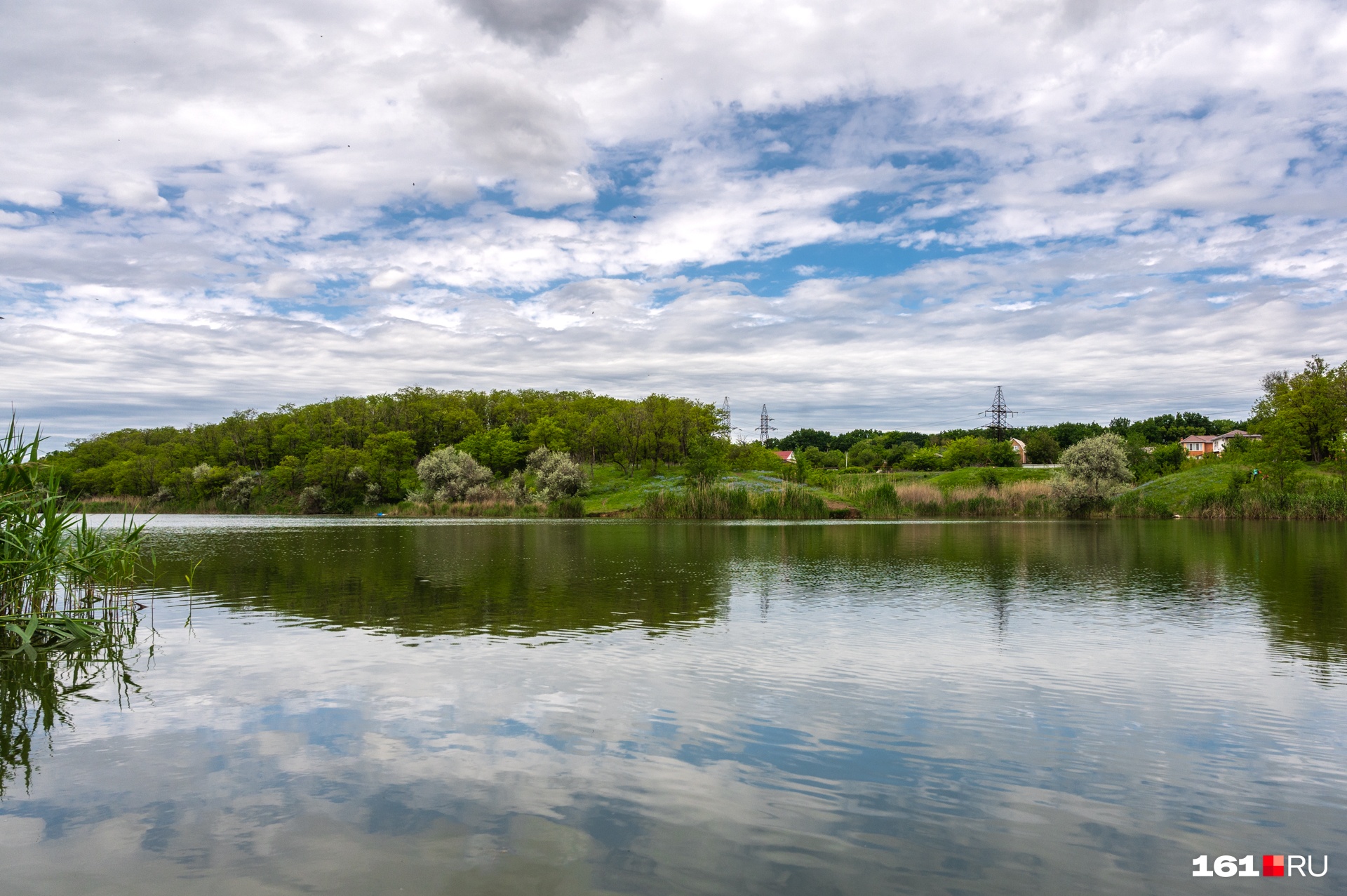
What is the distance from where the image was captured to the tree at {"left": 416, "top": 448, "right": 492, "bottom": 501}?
93812mm

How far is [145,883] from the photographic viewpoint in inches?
223

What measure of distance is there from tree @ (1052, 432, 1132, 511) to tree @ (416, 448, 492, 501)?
2463 inches

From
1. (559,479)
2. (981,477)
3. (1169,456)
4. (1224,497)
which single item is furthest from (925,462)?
(559,479)

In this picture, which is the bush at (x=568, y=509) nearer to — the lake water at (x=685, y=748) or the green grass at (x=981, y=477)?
the green grass at (x=981, y=477)

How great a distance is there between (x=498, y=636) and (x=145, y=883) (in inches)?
352

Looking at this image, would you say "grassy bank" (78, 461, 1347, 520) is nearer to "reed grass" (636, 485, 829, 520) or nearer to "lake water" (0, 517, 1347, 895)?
"reed grass" (636, 485, 829, 520)

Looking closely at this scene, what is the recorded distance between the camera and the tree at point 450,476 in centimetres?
9381

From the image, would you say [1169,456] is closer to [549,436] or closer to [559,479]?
[559,479]

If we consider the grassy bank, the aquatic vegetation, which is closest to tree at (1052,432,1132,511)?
the grassy bank

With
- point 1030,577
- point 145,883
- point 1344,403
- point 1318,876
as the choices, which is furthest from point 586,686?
point 1344,403

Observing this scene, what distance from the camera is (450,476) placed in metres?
94.3

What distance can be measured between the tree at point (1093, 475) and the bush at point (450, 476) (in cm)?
6234

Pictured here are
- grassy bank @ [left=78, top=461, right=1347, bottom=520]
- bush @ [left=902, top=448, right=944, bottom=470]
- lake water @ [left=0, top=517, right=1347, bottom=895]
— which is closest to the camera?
lake water @ [left=0, top=517, right=1347, bottom=895]

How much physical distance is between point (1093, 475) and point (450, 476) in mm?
68049
